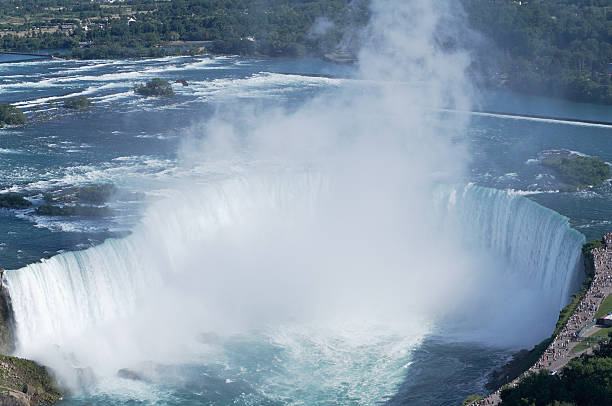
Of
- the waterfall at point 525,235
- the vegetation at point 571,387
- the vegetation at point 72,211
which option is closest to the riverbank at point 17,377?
the vegetation at point 72,211

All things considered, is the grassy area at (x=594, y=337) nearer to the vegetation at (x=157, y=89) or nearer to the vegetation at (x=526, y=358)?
the vegetation at (x=526, y=358)

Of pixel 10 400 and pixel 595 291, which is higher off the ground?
pixel 595 291

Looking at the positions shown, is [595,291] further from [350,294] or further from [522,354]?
[350,294]

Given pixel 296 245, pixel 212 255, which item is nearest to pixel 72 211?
pixel 212 255

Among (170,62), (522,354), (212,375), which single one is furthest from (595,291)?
(170,62)

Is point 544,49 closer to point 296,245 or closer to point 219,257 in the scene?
point 296,245

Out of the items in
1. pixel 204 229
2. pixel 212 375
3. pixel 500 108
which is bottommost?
pixel 212 375
